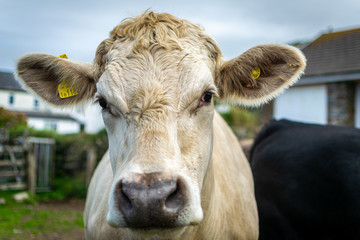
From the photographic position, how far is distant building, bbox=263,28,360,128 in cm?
1402

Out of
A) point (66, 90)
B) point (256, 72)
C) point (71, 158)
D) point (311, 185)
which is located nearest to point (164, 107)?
point (256, 72)

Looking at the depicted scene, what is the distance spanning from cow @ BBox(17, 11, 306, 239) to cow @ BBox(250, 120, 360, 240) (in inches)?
32.6

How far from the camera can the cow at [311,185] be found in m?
3.65

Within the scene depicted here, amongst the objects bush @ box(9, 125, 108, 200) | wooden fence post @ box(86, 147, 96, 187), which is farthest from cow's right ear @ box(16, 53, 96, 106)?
wooden fence post @ box(86, 147, 96, 187)

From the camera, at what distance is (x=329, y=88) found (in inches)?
575

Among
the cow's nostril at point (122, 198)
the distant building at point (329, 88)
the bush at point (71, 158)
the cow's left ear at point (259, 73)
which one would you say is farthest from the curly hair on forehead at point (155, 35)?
the distant building at point (329, 88)

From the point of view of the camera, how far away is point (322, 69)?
15094 millimetres

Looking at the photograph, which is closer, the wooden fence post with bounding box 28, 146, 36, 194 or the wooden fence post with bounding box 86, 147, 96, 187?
the wooden fence post with bounding box 28, 146, 36, 194

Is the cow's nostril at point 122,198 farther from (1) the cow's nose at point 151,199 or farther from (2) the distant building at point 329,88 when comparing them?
(2) the distant building at point 329,88

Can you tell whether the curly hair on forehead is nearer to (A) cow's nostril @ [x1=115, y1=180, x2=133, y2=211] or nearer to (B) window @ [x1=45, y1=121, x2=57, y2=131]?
(A) cow's nostril @ [x1=115, y1=180, x2=133, y2=211]

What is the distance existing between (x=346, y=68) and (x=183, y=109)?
1377cm

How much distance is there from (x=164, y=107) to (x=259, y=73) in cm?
113

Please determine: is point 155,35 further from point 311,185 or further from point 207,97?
point 311,185

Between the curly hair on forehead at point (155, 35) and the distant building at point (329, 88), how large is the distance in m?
12.5
